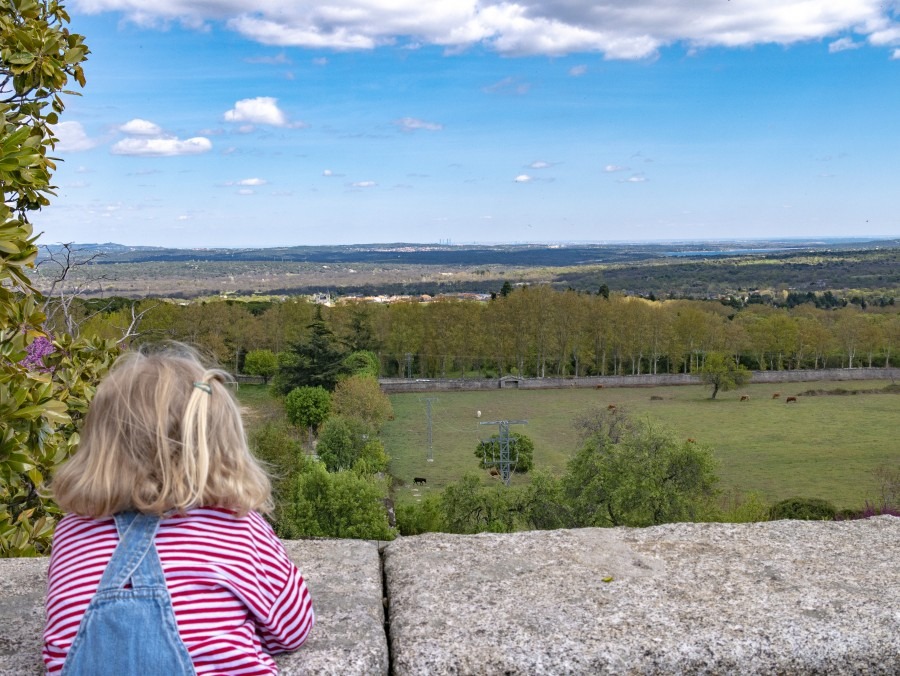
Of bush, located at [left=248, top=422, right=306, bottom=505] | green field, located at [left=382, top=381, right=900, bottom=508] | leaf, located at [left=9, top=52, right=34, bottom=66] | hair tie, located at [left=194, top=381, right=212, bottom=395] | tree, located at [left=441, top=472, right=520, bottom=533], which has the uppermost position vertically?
leaf, located at [left=9, top=52, right=34, bottom=66]

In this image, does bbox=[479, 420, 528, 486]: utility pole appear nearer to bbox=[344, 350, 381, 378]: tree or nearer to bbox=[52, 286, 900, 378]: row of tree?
bbox=[344, 350, 381, 378]: tree

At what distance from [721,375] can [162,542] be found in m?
71.2

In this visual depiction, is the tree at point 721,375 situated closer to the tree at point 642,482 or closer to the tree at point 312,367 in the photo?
the tree at point 312,367

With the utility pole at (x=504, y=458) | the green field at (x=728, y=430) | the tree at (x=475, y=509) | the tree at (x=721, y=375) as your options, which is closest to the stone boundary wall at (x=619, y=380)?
the green field at (x=728, y=430)

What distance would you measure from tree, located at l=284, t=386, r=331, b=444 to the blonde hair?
4771 cm

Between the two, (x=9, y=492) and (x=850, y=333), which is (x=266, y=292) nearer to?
(x=850, y=333)

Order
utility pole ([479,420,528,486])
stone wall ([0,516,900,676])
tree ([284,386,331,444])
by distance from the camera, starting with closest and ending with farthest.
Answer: stone wall ([0,516,900,676]), utility pole ([479,420,528,486]), tree ([284,386,331,444])

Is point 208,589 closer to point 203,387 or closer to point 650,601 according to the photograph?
point 203,387

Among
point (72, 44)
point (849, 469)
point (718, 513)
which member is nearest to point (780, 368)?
point (849, 469)

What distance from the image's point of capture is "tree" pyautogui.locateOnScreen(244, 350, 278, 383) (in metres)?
69.9

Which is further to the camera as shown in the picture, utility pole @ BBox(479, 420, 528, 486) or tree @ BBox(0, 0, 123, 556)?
utility pole @ BBox(479, 420, 528, 486)

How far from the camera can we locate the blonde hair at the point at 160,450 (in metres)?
1.93

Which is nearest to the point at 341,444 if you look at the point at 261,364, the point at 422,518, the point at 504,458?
the point at 504,458

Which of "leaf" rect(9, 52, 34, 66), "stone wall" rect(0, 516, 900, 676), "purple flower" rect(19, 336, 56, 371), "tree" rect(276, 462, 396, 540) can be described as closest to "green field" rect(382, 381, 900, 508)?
"tree" rect(276, 462, 396, 540)
